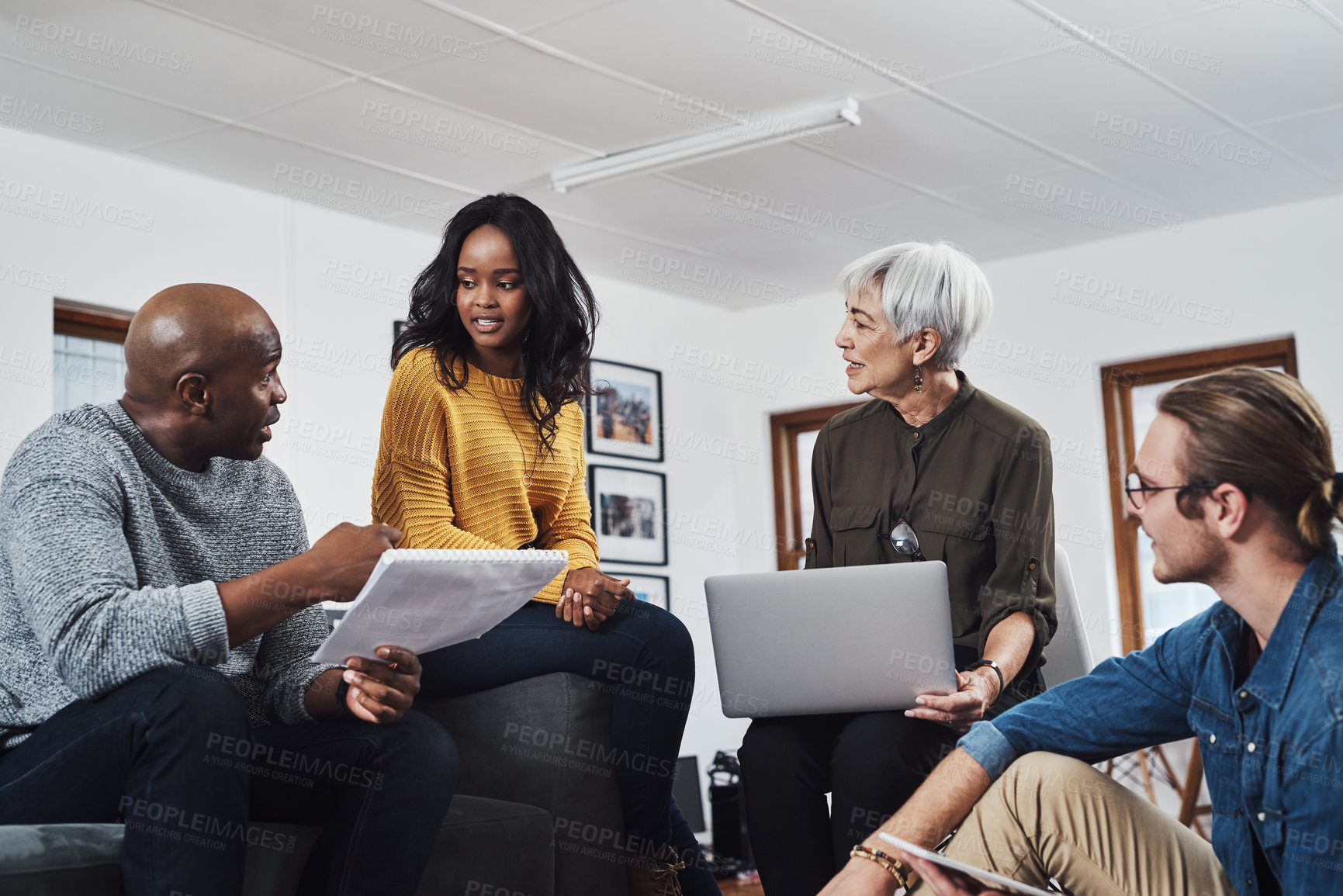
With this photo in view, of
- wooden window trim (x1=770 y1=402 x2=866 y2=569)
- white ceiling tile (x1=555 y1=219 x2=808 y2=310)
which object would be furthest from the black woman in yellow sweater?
wooden window trim (x1=770 y1=402 x2=866 y2=569)

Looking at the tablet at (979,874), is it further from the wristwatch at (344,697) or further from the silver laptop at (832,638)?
the wristwatch at (344,697)

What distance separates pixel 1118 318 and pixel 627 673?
13.9ft

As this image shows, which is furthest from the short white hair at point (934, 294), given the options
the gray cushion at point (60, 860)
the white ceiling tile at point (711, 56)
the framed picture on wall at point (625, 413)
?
the framed picture on wall at point (625, 413)

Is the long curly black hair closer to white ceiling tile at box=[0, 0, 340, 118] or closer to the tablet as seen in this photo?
the tablet

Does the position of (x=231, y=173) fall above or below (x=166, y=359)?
above

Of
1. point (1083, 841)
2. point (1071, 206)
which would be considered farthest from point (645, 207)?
point (1083, 841)

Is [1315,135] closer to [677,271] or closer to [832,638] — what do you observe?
[677,271]

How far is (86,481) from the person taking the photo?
1.72 metres

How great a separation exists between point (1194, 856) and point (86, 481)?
152 centimetres

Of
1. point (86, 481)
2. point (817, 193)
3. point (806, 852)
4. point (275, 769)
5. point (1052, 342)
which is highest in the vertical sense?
point (817, 193)

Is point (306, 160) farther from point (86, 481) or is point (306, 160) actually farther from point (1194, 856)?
Answer: point (1194, 856)

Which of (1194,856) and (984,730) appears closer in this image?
(1194,856)

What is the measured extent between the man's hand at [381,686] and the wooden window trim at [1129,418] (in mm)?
4273

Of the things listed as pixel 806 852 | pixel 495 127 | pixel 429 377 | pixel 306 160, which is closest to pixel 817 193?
pixel 495 127
